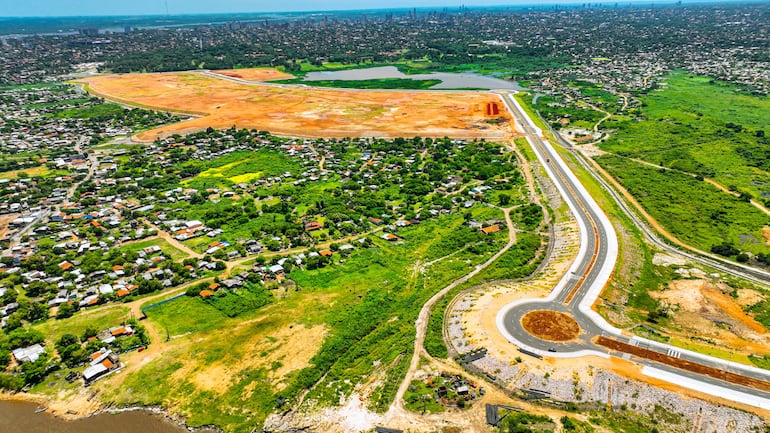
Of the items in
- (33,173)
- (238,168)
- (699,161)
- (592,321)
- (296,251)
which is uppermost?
(33,173)

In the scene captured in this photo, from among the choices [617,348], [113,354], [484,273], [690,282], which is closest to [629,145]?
[690,282]

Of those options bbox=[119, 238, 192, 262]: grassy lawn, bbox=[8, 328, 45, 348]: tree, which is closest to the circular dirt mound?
Answer: bbox=[119, 238, 192, 262]: grassy lawn

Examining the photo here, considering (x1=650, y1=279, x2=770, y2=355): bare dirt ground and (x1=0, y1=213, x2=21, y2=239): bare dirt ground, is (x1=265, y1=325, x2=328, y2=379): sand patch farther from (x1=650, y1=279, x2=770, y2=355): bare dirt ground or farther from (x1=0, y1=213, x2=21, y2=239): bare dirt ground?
(x1=0, y1=213, x2=21, y2=239): bare dirt ground

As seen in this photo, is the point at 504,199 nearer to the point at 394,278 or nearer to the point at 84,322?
the point at 394,278

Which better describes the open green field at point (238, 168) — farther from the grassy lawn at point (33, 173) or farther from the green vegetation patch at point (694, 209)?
the green vegetation patch at point (694, 209)

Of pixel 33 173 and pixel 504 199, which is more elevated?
pixel 33 173

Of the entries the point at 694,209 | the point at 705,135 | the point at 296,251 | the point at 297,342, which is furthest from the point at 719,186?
the point at 297,342

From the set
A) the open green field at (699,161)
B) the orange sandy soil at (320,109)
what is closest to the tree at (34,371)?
the open green field at (699,161)
